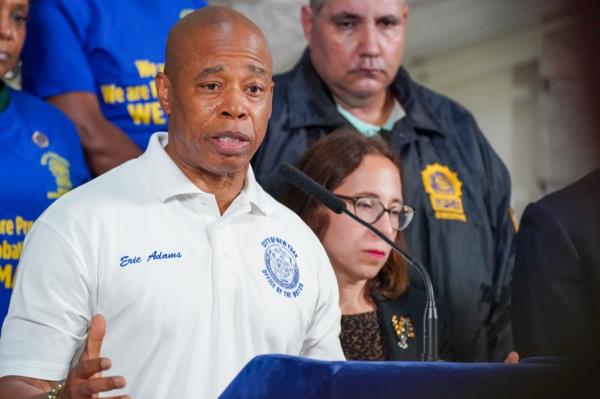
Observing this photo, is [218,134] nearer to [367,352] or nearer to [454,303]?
[367,352]

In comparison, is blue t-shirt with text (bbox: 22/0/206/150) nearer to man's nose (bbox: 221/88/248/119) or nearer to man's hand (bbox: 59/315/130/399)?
man's nose (bbox: 221/88/248/119)

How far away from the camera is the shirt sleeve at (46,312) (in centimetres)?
141

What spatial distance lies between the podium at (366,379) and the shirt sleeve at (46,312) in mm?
505

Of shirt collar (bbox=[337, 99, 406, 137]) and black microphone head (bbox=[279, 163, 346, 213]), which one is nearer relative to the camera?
black microphone head (bbox=[279, 163, 346, 213])

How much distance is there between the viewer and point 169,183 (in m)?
1.63

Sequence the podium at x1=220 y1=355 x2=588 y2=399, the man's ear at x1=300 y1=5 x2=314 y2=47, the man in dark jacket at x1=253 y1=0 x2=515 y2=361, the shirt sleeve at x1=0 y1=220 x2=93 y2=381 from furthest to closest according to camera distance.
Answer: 1. the man's ear at x1=300 y1=5 x2=314 y2=47
2. the man in dark jacket at x1=253 y1=0 x2=515 y2=361
3. the shirt sleeve at x1=0 y1=220 x2=93 y2=381
4. the podium at x1=220 y1=355 x2=588 y2=399

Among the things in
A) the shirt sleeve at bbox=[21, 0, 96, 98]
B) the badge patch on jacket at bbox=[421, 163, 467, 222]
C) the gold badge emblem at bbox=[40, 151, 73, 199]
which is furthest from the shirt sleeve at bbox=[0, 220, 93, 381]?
the badge patch on jacket at bbox=[421, 163, 467, 222]

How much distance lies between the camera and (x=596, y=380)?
558mm

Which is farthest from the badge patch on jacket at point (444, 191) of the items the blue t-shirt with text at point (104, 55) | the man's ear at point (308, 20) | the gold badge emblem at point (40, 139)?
the gold badge emblem at point (40, 139)

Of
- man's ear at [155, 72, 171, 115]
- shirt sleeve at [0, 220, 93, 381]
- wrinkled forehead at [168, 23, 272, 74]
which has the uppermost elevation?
wrinkled forehead at [168, 23, 272, 74]

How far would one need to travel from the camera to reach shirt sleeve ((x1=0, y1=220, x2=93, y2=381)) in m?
1.41

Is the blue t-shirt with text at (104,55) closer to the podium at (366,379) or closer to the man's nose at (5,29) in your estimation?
the man's nose at (5,29)

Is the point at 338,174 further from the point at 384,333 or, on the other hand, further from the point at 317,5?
the point at 317,5

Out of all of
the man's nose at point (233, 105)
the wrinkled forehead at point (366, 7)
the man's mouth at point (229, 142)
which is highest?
the wrinkled forehead at point (366, 7)
